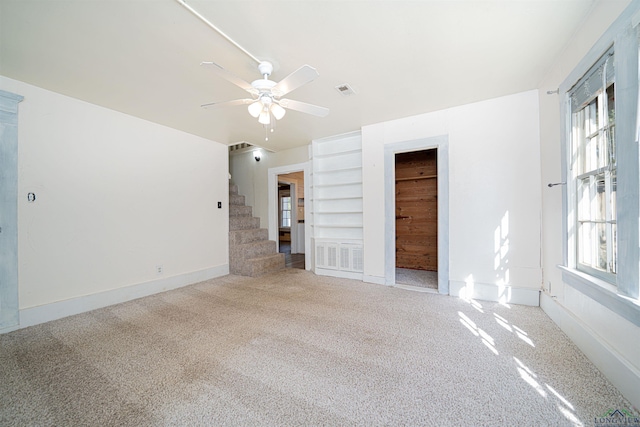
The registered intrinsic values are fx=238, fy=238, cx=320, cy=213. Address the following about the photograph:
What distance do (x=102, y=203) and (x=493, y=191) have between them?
4.98 m

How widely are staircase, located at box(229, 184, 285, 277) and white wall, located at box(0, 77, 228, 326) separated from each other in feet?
1.65

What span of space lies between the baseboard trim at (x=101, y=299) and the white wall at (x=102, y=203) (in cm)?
1

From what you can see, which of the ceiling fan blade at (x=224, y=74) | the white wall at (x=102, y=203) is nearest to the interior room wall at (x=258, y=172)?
the white wall at (x=102, y=203)

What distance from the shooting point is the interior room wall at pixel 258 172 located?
17.0ft

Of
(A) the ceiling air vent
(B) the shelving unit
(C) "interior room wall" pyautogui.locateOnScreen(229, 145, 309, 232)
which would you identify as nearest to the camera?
(A) the ceiling air vent

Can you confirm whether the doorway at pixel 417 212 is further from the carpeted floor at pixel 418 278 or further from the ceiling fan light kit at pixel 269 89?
the ceiling fan light kit at pixel 269 89

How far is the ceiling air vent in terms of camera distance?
2624 mm

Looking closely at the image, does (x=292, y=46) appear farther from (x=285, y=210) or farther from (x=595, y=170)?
(x=285, y=210)

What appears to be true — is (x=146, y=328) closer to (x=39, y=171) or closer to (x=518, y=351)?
(x=39, y=171)

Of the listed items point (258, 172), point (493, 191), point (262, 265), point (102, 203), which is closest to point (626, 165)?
point (493, 191)

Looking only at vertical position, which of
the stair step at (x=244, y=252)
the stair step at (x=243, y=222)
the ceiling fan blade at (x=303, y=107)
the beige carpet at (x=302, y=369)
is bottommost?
the beige carpet at (x=302, y=369)

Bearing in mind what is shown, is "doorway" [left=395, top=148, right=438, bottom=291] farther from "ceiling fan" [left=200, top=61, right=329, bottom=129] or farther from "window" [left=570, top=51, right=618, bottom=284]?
"ceiling fan" [left=200, top=61, right=329, bottom=129]

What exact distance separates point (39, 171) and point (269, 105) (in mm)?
2684

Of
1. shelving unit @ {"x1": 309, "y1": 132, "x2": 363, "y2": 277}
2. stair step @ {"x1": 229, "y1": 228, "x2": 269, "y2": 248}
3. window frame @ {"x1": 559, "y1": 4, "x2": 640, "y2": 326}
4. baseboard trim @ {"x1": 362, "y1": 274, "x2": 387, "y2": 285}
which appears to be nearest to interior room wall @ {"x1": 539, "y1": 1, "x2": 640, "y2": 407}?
window frame @ {"x1": 559, "y1": 4, "x2": 640, "y2": 326}
